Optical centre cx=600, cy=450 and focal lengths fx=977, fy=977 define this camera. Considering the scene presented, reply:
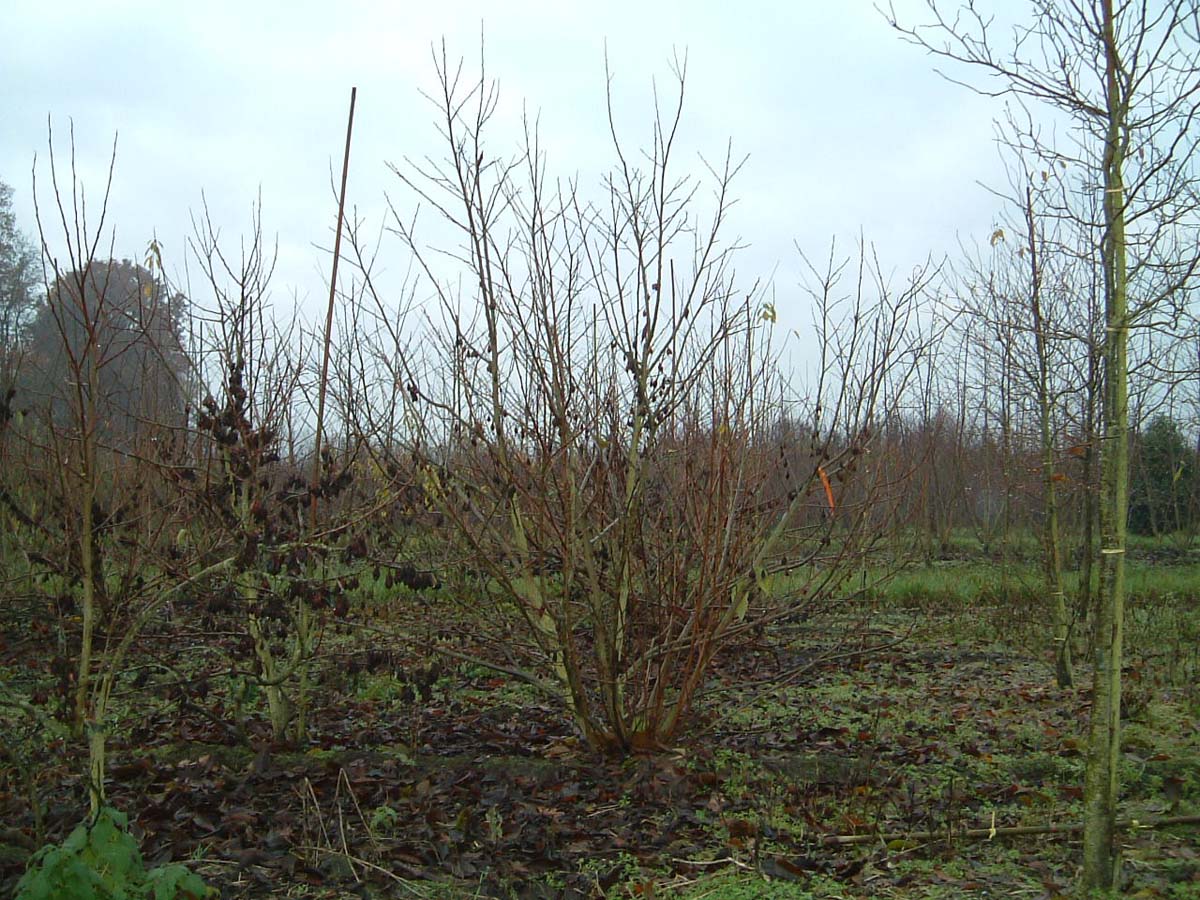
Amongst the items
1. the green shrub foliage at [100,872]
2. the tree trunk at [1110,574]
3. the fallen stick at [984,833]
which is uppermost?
the tree trunk at [1110,574]

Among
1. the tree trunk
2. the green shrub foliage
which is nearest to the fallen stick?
the tree trunk

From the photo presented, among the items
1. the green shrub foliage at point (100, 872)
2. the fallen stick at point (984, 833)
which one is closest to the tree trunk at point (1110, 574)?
the fallen stick at point (984, 833)

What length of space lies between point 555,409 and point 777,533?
1.13 m

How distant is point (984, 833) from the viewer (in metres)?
3.63

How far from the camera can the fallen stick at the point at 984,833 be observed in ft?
11.6

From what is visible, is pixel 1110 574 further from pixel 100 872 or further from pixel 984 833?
pixel 100 872

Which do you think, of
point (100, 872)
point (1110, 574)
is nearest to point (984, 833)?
point (1110, 574)

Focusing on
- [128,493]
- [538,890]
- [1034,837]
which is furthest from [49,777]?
[1034,837]

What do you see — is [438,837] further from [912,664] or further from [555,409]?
[912,664]

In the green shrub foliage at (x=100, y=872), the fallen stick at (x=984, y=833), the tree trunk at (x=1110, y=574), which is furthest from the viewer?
the fallen stick at (x=984, y=833)

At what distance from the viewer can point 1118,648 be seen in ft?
9.26

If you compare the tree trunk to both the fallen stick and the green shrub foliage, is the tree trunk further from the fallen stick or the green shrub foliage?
the green shrub foliage

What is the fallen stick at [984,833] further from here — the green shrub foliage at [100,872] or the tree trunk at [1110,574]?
the green shrub foliage at [100,872]

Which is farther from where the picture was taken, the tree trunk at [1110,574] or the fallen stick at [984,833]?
the fallen stick at [984,833]
